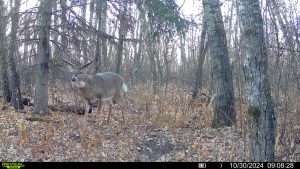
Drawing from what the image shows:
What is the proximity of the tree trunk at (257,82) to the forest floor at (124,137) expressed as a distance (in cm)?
82

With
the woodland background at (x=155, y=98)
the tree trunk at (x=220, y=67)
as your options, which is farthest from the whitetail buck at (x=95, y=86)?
the tree trunk at (x=220, y=67)

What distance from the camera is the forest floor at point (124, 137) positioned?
800 centimetres

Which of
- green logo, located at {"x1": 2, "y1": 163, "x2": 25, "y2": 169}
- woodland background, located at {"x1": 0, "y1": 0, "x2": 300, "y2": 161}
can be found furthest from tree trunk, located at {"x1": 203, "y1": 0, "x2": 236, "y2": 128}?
green logo, located at {"x1": 2, "y1": 163, "x2": 25, "y2": 169}

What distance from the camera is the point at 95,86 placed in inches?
509

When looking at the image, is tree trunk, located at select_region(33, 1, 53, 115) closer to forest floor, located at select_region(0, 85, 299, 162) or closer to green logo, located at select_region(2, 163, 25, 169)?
forest floor, located at select_region(0, 85, 299, 162)

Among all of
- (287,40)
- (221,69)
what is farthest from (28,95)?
(287,40)

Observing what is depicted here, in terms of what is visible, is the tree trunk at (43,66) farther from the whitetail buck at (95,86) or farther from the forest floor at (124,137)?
the whitetail buck at (95,86)

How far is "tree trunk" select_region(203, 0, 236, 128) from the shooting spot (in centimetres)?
1009

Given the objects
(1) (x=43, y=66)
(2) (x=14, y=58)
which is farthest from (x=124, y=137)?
(2) (x=14, y=58)

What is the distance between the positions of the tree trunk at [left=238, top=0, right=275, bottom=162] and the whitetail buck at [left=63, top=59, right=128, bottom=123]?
6.13 meters

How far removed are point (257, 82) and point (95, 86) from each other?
23.9ft
